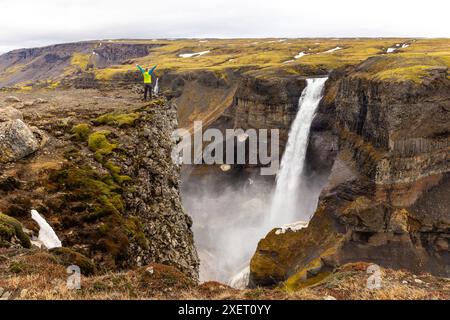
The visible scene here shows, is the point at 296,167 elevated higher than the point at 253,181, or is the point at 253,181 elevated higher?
the point at 296,167

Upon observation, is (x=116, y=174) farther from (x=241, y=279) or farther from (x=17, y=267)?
(x=241, y=279)

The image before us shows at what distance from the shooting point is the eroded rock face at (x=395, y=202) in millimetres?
45594

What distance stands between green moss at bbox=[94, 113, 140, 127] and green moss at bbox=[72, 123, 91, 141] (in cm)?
269

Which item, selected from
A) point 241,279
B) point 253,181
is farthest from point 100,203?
point 253,181

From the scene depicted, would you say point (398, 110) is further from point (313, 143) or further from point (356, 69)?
point (313, 143)

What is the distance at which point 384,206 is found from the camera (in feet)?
155

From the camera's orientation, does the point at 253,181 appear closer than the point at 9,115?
No

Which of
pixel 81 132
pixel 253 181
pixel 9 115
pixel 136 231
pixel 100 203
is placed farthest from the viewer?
pixel 253 181

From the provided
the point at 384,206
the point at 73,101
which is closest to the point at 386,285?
the point at 384,206

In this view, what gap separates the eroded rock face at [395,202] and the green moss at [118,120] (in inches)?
980

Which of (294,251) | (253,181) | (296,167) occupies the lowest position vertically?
(294,251)

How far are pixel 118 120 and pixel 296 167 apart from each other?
46.5 metres

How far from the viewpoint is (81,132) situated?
1199 inches

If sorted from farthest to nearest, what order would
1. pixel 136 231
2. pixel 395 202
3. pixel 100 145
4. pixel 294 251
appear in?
pixel 294 251 → pixel 395 202 → pixel 100 145 → pixel 136 231
